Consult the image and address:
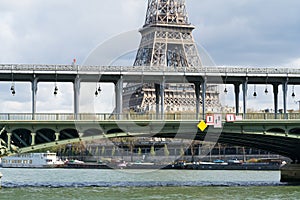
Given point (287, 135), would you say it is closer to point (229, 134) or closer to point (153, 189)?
point (229, 134)

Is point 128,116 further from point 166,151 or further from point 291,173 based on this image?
point 166,151

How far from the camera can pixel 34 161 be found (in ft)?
537

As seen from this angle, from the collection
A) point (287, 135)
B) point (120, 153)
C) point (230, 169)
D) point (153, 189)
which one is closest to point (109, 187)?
point (153, 189)

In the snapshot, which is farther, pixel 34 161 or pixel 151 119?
pixel 34 161

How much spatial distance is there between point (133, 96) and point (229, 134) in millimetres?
77654

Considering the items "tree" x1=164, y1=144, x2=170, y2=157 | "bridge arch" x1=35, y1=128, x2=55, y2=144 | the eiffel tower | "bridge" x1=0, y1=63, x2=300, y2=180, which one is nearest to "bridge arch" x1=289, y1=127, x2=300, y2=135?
"bridge" x1=0, y1=63, x2=300, y2=180

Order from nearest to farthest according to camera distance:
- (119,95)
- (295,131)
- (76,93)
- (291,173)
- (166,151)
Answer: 1. (76,93)
2. (119,95)
3. (295,131)
4. (291,173)
5. (166,151)

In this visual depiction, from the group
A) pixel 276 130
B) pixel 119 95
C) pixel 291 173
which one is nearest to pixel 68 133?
pixel 119 95

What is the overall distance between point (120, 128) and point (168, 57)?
78.0 meters

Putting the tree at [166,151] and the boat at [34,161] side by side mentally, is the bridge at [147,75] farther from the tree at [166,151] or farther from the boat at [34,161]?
the boat at [34,161]

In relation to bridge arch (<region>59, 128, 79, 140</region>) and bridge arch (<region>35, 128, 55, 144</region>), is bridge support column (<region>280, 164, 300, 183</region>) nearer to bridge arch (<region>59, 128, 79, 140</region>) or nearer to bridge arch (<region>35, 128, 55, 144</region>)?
bridge arch (<region>59, 128, 79, 140</region>)

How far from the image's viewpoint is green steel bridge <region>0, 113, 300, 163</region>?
62.6 metres

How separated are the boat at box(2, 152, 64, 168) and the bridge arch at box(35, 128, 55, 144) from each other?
90967 millimetres

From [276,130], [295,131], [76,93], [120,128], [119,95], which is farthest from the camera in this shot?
[295,131]
